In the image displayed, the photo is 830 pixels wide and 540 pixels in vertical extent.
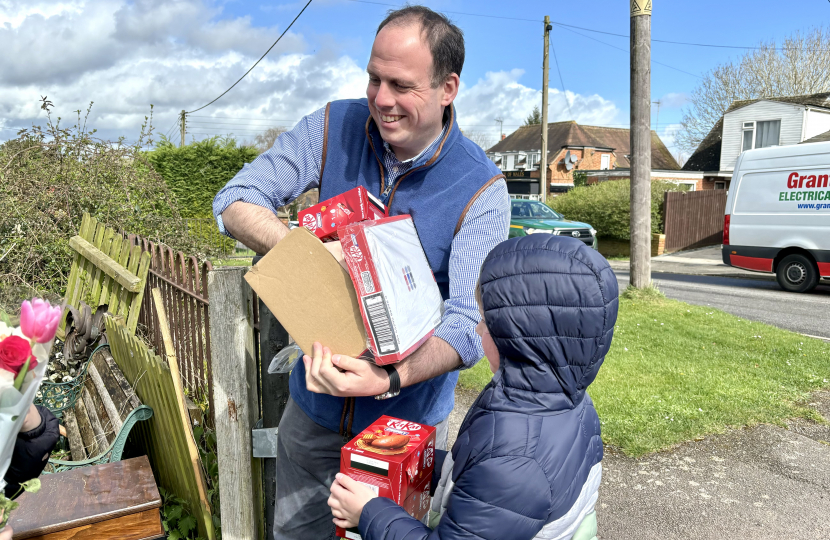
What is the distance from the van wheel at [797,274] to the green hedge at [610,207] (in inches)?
328

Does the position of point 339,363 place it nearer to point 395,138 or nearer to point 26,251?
point 395,138

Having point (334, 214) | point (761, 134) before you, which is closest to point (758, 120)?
point (761, 134)

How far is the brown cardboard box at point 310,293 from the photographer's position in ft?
5.06

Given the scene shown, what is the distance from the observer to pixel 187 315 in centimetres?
Result: 332

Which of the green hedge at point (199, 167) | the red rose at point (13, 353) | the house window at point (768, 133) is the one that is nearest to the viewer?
the red rose at point (13, 353)

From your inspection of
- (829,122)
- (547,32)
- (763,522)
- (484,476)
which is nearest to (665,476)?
(763,522)

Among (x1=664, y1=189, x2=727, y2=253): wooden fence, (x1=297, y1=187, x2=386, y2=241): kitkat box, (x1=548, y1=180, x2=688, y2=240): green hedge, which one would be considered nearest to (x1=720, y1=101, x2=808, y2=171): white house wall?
(x1=664, y1=189, x2=727, y2=253): wooden fence

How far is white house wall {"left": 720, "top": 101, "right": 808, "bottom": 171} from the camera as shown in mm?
26703

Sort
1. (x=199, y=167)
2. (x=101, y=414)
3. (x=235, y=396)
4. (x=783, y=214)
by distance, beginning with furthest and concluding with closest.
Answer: (x=199, y=167) → (x=783, y=214) → (x=101, y=414) → (x=235, y=396)

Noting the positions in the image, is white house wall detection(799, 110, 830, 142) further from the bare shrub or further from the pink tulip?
the pink tulip

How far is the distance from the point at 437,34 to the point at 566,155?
44.4 metres

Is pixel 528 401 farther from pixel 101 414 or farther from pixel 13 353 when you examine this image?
pixel 101 414

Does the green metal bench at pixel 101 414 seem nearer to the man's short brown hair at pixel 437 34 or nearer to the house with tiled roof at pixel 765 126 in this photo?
the man's short brown hair at pixel 437 34

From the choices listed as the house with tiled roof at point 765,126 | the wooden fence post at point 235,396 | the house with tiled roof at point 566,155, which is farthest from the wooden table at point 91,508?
the house with tiled roof at point 566,155
